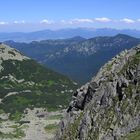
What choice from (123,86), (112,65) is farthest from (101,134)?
(112,65)

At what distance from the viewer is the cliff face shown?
72.2 metres

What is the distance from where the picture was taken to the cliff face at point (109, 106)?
72188 millimetres

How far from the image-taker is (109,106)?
7806 centimetres

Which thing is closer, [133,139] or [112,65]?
[133,139]

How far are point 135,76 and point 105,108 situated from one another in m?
8.33

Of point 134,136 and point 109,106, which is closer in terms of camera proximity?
point 134,136

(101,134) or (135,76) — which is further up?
(135,76)

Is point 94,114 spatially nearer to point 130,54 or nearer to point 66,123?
point 66,123

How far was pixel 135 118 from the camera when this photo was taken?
70.2 metres

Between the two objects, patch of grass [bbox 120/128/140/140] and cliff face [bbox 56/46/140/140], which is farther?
cliff face [bbox 56/46/140/140]

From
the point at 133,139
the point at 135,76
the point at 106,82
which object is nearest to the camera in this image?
the point at 133,139

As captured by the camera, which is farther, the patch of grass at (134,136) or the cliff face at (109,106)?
the cliff face at (109,106)

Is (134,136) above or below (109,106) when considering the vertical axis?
below

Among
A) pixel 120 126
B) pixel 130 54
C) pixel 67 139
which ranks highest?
pixel 130 54
